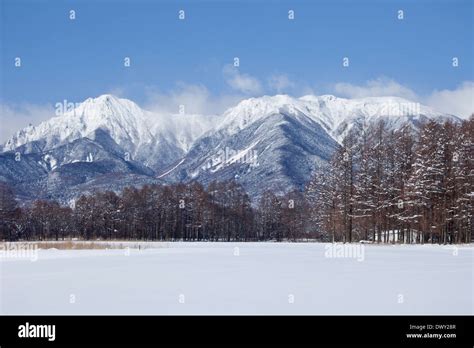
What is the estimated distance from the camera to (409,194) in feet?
157

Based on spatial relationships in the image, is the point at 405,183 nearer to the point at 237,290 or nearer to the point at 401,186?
the point at 401,186

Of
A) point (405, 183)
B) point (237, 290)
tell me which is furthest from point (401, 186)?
point (237, 290)

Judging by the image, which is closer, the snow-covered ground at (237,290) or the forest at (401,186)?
the snow-covered ground at (237,290)

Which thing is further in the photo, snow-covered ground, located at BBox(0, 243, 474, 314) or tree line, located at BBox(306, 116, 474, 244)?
tree line, located at BBox(306, 116, 474, 244)

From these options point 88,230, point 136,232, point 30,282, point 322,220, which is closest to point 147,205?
point 136,232

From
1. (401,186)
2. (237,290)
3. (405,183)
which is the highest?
(405,183)

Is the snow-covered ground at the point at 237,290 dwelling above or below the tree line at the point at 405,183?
below

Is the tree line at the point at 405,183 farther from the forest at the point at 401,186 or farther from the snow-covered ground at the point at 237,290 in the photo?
the snow-covered ground at the point at 237,290

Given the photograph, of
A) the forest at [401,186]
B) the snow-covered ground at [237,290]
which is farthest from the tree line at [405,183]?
the snow-covered ground at [237,290]

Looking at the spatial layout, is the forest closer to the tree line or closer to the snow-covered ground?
the tree line

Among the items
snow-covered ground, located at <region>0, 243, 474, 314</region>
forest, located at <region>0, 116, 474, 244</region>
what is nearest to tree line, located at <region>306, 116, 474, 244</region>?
forest, located at <region>0, 116, 474, 244</region>

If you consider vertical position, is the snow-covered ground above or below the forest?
below

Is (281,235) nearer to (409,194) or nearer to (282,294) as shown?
(409,194)
